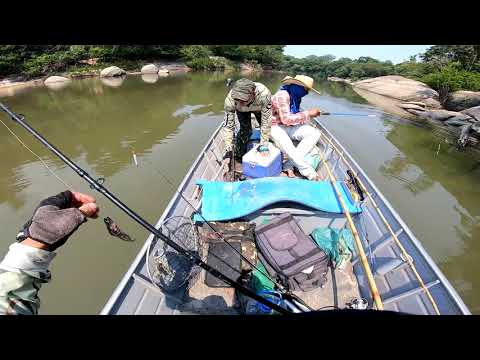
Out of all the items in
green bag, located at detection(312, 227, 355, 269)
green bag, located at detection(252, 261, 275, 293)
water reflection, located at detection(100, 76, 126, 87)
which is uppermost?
green bag, located at detection(312, 227, 355, 269)

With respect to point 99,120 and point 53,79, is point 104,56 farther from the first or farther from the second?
point 99,120

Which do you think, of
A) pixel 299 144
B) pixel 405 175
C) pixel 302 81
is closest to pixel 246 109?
pixel 302 81

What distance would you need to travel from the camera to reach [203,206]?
4281 mm

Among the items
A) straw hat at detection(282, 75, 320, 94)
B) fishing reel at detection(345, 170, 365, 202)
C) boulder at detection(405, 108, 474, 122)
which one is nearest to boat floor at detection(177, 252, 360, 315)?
fishing reel at detection(345, 170, 365, 202)

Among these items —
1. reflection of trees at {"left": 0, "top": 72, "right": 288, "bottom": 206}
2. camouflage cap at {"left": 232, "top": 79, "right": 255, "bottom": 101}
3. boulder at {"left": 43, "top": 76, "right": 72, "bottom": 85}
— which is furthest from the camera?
boulder at {"left": 43, "top": 76, "right": 72, "bottom": 85}

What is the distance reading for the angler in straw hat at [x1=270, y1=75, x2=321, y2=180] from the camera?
220 inches

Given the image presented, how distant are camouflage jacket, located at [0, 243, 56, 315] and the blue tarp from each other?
2345 mm

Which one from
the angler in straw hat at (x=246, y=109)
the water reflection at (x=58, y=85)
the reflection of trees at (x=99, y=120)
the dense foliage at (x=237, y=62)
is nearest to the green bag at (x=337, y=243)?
the angler in straw hat at (x=246, y=109)

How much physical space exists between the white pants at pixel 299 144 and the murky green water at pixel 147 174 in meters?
3.51

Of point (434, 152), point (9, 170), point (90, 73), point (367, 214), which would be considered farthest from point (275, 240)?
point (90, 73)

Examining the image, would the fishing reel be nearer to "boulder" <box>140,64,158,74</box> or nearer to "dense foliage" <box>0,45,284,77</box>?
"dense foliage" <box>0,45,284,77</box>

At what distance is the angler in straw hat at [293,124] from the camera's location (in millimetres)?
5578

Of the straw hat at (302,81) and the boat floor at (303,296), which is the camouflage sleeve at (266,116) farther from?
the boat floor at (303,296)
